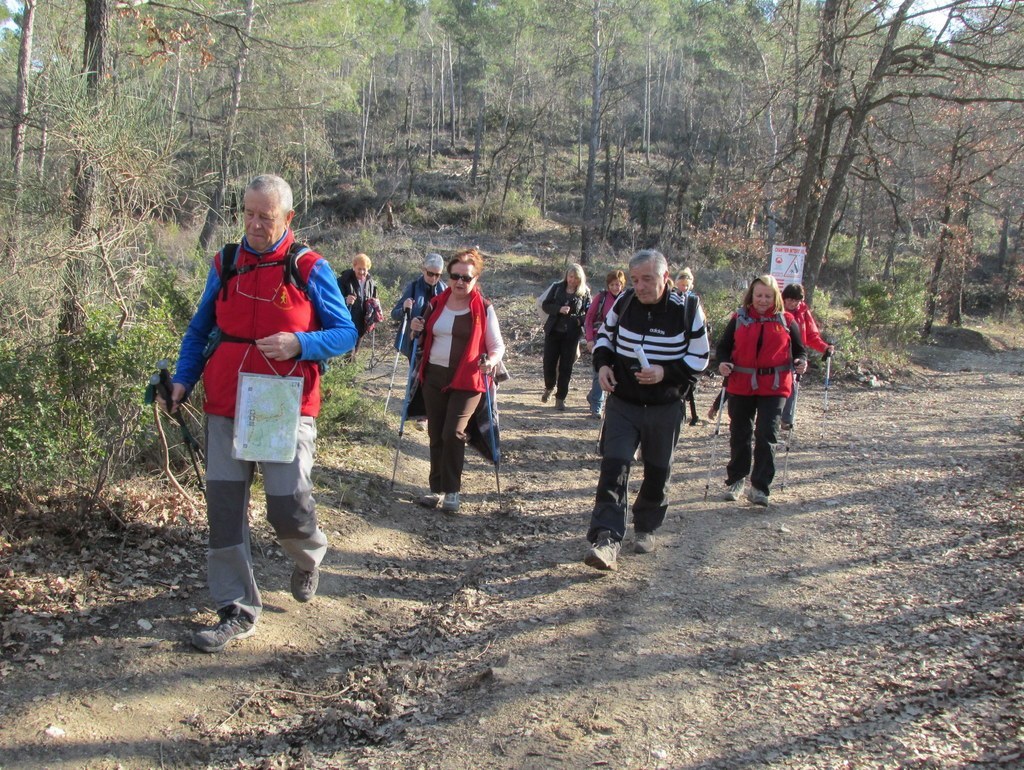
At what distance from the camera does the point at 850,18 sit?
50.0 feet

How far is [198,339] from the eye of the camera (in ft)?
13.1

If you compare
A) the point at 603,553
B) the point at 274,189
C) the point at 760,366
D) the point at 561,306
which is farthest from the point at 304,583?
the point at 561,306

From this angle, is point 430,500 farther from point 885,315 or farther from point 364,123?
point 364,123

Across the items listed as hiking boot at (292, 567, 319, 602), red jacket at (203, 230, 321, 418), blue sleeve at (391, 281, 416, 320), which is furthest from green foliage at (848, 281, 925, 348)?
red jacket at (203, 230, 321, 418)

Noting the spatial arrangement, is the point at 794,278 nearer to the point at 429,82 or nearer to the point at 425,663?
the point at 425,663

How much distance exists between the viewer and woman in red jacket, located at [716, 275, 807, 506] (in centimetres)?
673

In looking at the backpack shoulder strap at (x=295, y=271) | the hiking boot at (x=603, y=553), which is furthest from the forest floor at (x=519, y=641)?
the backpack shoulder strap at (x=295, y=271)

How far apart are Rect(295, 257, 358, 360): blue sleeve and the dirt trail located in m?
1.60

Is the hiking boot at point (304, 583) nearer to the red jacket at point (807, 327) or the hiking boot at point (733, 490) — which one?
the hiking boot at point (733, 490)

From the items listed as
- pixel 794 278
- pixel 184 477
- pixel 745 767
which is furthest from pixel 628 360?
pixel 794 278

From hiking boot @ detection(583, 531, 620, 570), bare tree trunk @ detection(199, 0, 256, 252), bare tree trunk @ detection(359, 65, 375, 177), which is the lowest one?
hiking boot @ detection(583, 531, 620, 570)

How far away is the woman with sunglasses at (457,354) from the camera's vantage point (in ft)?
20.2

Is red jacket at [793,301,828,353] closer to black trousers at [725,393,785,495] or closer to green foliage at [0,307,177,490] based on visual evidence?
black trousers at [725,393,785,495]

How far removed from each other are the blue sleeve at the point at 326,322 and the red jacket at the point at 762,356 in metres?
4.00
